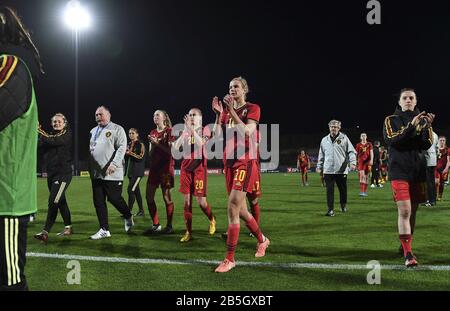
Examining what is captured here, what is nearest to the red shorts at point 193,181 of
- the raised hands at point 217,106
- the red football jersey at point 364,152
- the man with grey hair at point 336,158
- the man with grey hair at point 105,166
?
the man with grey hair at point 105,166

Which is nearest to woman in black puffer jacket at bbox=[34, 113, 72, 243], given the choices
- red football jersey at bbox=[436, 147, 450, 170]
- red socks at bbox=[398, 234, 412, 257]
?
red socks at bbox=[398, 234, 412, 257]

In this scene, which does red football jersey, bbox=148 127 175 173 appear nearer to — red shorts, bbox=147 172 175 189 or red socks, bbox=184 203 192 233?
red shorts, bbox=147 172 175 189

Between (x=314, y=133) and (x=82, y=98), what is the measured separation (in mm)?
29528

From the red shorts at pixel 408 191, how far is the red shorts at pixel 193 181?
3.00 metres

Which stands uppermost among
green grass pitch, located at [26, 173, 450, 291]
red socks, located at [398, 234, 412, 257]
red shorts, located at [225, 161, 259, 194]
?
red shorts, located at [225, 161, 259, 194]

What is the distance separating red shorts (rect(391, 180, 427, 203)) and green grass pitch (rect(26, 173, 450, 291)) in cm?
74

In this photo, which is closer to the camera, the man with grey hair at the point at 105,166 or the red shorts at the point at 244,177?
the red shorts at the point at 244,177

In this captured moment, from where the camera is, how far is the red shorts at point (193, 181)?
7277 millimetres

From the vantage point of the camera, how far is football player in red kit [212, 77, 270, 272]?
506cm

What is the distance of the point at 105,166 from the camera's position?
729 centimetres

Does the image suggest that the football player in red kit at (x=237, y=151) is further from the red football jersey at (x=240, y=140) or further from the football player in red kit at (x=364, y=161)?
the football player in red kit at (x=364, y=161)

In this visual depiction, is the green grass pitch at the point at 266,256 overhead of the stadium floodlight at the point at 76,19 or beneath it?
beneath

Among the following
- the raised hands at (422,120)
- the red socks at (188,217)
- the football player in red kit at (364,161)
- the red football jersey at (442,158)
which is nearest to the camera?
the raised hands at (422,120)
